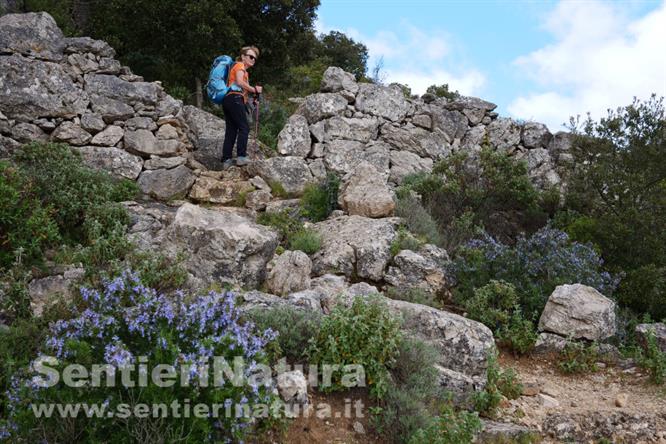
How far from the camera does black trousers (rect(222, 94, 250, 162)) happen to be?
364 inches

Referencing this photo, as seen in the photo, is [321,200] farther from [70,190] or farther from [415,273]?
[70,190]

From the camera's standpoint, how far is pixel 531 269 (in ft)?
23.5

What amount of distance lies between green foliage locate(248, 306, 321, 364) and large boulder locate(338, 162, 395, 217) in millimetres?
3662

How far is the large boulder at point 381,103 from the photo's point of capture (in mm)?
10977

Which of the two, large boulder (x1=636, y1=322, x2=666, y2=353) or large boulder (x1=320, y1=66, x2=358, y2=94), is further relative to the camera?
large boulder (x1=320, y1=66, x2=358, y2=94)

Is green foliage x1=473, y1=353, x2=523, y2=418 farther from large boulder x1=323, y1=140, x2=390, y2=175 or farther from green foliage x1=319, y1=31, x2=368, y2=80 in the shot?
green foliage x1=319, y1=31, x2=368, y2=80

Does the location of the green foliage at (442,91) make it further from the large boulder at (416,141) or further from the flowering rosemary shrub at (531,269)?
the flowering rosemary shrub at (531,269)

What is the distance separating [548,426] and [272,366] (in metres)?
2.33

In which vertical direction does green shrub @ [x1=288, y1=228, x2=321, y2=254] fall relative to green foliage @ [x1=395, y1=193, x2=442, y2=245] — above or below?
below

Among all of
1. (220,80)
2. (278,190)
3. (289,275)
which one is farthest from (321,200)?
(289,275)

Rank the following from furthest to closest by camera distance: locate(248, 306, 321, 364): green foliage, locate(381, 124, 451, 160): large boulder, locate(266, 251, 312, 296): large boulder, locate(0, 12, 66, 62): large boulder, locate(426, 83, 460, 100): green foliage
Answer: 1. locate(426, 83, 460, 100): green foliage
2. locate(381, 124, 451, 160): large boulder
3. locate(0, 12, 66, 62): large boulder
4. locate(266, 251, 312, 296): large boulder
5. locate(248, 306, 321, 364): green foliage

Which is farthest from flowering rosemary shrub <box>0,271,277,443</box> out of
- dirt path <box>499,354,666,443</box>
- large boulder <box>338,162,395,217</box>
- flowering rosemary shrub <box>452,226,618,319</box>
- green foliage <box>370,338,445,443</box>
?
large boulder <box>338,162,395,217</box>

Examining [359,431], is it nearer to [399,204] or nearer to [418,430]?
[418,430]

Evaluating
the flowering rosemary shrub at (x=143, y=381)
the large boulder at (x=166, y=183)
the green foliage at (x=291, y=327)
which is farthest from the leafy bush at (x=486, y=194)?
the flowering rosemary shrub at (x=143, y=381)
